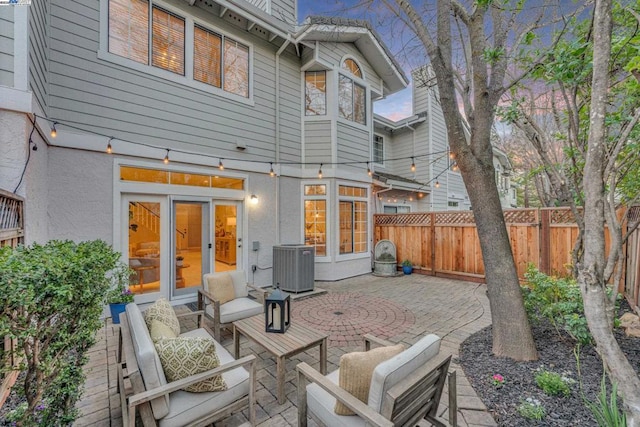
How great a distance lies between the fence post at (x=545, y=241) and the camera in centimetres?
644

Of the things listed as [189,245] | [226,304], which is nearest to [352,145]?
[189,245]

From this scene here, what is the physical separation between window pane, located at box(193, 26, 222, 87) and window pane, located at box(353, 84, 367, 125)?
392 cm

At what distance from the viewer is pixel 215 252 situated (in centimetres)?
605

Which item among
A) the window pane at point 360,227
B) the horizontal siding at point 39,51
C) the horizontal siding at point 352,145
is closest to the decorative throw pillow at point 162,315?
the horizontal siding at point 39,51

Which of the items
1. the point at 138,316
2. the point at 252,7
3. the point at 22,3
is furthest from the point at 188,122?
the point at 138,316

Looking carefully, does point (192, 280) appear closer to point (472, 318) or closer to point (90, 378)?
point (90, 378)

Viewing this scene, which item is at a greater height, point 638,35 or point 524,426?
point 638,35

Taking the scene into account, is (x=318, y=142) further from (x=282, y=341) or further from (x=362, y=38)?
(x=282, y=341)

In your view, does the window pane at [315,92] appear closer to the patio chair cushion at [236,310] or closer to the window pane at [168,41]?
the window pane at [168,41]

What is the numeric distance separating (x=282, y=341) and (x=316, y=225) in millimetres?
4795

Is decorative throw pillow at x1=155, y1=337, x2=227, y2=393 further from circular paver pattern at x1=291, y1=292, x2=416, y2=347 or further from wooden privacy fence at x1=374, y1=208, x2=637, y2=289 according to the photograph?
wooden privacy fence at x1=374, y1=208, x2=637, y2=289

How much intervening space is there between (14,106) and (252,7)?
5085 millimetres

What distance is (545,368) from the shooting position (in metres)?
2.90

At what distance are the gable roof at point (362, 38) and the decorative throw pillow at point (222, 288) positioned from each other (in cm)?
537
